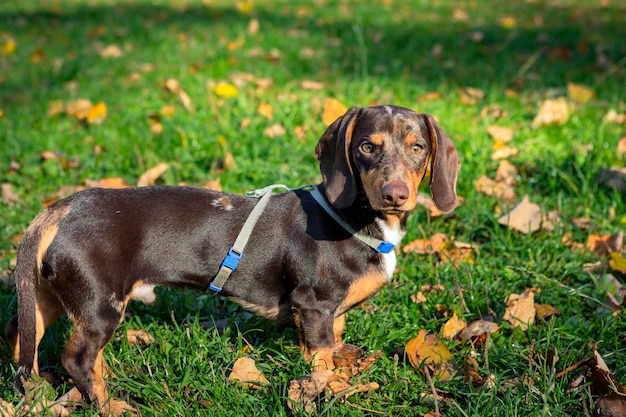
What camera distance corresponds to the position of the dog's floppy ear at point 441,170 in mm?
2998

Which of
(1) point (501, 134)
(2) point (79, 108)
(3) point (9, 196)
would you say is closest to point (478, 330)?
(1) point (501, 134)

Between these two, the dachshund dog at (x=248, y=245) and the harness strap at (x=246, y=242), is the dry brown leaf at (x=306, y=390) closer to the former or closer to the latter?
the dachshund dog at (x=248, y=245)

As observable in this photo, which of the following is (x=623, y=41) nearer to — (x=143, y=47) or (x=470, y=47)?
(x=470, y=47)

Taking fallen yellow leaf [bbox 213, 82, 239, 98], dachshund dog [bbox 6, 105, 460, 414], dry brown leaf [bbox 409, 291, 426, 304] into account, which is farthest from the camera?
fallen yellow leaf [bbox 213, 82, 239, 98]

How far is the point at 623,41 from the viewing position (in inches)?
300

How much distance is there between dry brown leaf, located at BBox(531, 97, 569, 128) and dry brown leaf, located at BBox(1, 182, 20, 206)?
402 centimetres

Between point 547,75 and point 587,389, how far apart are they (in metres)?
4.52

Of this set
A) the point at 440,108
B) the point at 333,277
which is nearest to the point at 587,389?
the point at 333,277

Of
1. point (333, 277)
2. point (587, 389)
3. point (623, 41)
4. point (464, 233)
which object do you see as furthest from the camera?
point (623, 41)

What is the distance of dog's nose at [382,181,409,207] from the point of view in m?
2.66

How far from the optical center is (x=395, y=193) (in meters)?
2.66

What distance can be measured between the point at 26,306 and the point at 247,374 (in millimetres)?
993

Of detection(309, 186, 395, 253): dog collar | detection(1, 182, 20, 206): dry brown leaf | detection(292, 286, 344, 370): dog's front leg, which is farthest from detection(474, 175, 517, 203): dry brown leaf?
detection(1, 182, 20, 206): dry brown leaf

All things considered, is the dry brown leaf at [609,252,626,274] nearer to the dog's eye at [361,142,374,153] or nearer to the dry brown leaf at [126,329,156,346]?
the dog's eye at [361,142,374,153]
